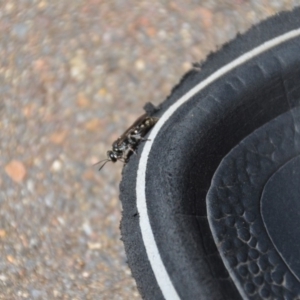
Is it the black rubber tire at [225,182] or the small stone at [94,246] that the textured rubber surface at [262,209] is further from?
the small stone at [94,246]

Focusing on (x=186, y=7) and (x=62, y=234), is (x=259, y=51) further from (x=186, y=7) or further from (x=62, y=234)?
(x=62, y=234)

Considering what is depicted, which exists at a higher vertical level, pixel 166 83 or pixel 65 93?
pixel 65 93

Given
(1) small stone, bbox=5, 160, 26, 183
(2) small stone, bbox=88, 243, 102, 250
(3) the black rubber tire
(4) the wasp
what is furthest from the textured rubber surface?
(1) small stone, bbox=5, 160, 26, 183

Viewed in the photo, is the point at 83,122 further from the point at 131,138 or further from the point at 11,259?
the point at 11,259

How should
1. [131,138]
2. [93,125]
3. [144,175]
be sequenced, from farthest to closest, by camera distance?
[93,125] → [131,138] → [144,175]

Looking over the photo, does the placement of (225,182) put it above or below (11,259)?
below

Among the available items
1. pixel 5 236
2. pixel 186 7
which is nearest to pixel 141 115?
pixel 186 7

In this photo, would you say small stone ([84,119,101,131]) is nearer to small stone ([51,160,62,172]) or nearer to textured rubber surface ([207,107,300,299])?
small stone ([51,160,62,172])

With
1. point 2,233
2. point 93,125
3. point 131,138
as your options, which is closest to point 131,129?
point 131,138
